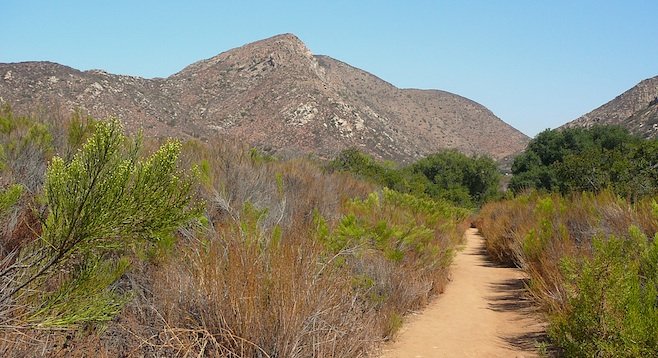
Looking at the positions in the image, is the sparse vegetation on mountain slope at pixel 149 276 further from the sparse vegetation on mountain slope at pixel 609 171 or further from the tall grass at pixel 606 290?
the sparse vegetation on mountain slope at pixel 609 171

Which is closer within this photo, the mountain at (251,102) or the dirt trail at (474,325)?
the dirt trail at (474,325)

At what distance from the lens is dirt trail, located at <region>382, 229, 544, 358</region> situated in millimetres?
6633

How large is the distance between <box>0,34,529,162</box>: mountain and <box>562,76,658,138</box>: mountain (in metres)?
14.4

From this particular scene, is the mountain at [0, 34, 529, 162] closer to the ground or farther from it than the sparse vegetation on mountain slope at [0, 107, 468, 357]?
farther from it

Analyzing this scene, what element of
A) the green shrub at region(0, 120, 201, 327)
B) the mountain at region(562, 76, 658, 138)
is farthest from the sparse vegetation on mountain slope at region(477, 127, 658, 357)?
the mountain at region(562, 76, 658, 138)

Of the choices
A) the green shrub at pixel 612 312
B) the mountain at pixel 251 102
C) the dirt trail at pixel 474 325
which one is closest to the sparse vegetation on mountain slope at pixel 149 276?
the dirt trail at pixel 474 325

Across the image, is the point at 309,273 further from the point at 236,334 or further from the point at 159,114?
the point at 159,114

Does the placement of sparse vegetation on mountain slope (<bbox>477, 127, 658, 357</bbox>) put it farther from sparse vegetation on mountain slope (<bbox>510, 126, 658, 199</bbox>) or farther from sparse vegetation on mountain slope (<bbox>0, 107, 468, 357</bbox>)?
sparse vegetation on mountain slope (<bbox>0, 107, 468, 357</bbox>)

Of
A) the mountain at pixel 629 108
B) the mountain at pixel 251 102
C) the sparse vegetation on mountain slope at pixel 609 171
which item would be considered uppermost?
the mountain at pixel 629 108

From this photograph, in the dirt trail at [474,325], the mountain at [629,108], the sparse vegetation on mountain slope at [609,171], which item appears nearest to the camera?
the dirt trail at [474,325]

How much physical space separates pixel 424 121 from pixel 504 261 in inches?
2633

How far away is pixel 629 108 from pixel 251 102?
1546 inches

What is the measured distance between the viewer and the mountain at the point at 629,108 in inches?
2000

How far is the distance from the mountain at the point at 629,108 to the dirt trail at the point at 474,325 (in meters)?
44.9
